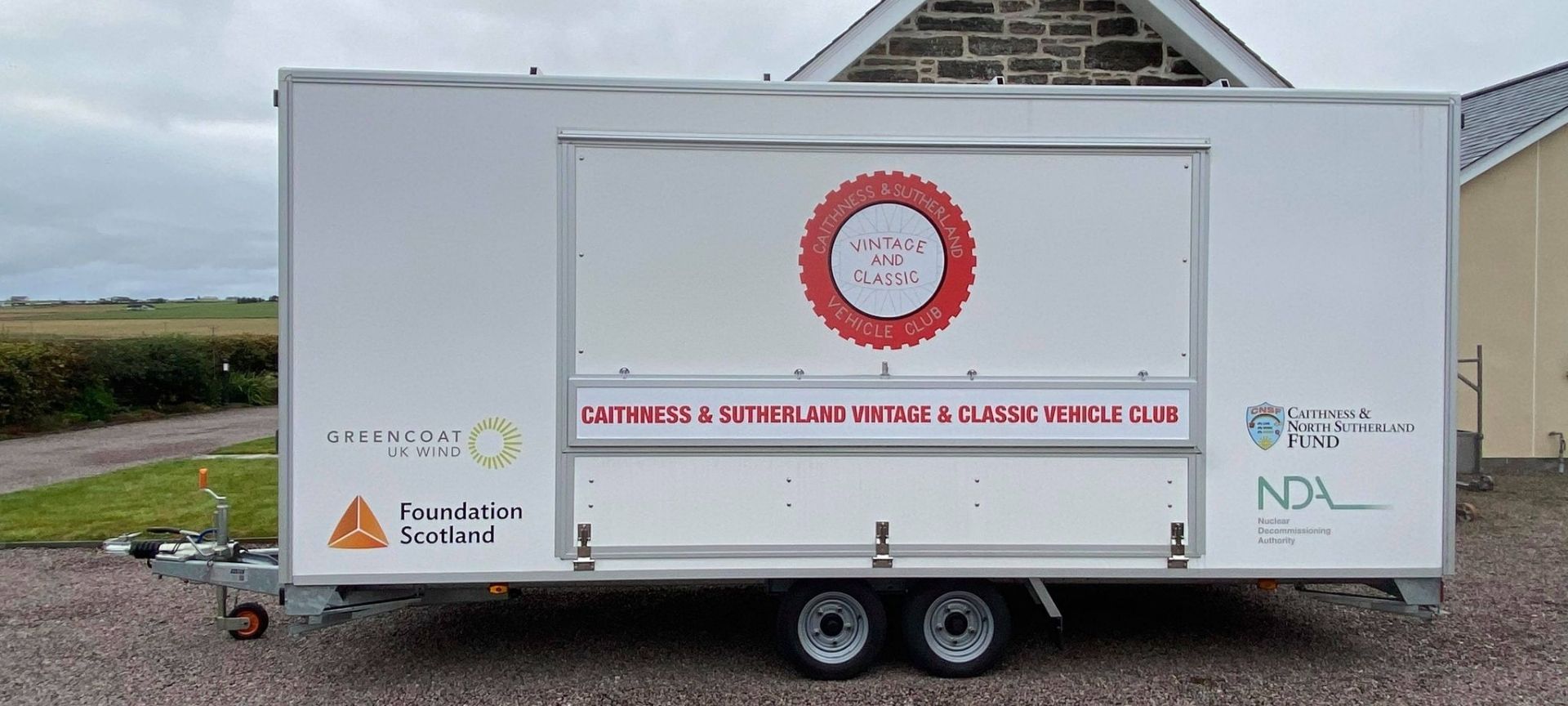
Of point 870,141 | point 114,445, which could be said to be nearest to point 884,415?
point 870,141

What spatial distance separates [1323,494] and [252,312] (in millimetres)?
28676

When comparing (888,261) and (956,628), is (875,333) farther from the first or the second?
(956,628)

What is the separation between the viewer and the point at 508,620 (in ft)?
18.8

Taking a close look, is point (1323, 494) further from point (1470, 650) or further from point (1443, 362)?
point (1470, 650)

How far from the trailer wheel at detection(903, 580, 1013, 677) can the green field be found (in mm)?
Result: 16883

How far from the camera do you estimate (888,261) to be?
4426 millimetres

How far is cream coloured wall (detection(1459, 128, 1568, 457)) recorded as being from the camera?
11016 mm

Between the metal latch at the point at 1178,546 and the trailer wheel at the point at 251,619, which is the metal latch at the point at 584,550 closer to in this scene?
the trailer wheel at the point at 251,619

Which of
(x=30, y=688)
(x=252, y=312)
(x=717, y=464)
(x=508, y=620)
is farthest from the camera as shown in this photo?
(x=252, y=312)

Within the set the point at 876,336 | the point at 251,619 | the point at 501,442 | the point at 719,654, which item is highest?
the point at 876,336

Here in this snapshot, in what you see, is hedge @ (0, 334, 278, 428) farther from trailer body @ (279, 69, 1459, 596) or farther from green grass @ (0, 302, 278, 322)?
trailer body @ (279, 69, 1459, 596)

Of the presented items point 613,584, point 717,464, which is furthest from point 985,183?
point 613,584

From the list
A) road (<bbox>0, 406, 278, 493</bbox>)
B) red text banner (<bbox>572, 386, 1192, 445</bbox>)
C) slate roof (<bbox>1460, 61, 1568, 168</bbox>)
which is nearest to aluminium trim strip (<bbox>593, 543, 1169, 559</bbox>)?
red text banner (<bbox>572, 386, 1192, 445</bbox>)

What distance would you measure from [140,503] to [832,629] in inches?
320
